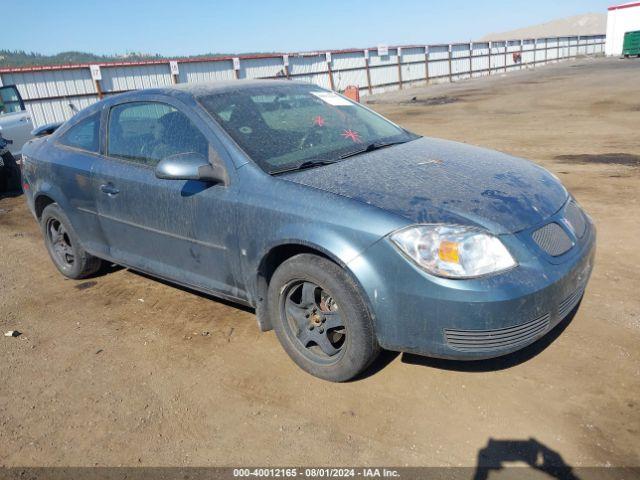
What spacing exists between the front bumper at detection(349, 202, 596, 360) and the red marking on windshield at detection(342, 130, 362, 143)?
1296 millimetres

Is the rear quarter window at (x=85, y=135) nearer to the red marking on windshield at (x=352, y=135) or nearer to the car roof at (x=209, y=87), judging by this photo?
the car roof at (x=209, y=87)

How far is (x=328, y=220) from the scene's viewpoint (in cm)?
263

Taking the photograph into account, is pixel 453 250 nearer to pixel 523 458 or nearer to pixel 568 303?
pixel 568 303

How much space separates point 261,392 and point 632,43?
162ft

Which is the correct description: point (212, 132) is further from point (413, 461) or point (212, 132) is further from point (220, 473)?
point (413, 461)

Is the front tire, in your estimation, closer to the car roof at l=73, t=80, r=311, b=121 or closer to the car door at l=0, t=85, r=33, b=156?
the car roof at l=73, t=80, r=311, b=121

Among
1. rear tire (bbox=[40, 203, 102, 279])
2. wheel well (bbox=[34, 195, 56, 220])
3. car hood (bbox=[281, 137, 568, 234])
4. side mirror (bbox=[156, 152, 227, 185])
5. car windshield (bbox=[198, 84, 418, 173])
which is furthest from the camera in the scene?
wheel well (bbox=[34, 195, 56, 220])

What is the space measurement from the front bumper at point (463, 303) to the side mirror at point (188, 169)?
3.53 feet

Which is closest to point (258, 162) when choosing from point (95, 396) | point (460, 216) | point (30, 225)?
point (460, 216)

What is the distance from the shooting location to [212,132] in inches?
125

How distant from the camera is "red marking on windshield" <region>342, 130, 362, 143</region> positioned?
3.57 metres

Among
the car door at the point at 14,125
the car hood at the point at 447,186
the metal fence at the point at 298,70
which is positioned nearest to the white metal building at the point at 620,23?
the metal fence at the point at 298,70

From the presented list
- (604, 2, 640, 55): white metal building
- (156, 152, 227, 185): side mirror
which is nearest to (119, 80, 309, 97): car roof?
(156, 152, 227, 185): side mirror

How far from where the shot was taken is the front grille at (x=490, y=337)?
2434mm
